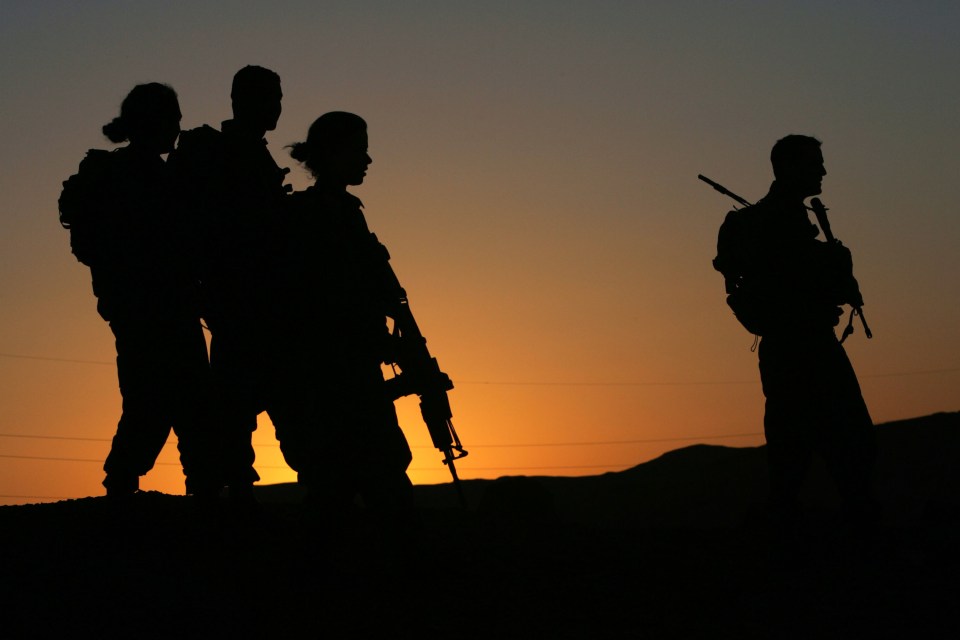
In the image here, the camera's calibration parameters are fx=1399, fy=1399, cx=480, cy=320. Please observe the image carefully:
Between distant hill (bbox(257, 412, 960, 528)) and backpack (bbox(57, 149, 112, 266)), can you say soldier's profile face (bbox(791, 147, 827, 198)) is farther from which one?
distant hill (bbox(257, 412, 960, 528))

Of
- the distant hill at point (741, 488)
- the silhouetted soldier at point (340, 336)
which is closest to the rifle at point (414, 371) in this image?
the silhouetted soldier at point (340, 336)

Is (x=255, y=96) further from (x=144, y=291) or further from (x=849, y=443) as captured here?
(x=849, y=443)

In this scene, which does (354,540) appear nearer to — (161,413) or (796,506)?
(161,413)

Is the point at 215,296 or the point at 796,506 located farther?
the point at 796,506

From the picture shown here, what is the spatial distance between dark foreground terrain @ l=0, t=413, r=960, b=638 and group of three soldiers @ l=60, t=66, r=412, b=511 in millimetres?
364

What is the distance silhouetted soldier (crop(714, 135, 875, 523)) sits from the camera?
8.89 metres

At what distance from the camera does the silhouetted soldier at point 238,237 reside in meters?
7.70

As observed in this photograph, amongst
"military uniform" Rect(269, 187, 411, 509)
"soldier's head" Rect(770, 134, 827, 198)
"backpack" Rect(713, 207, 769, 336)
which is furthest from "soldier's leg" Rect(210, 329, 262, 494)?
"soldier's head" Rect(770, 134, 827, 198)


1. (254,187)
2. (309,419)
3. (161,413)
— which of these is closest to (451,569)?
(309,419)

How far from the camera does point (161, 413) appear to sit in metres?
7.86

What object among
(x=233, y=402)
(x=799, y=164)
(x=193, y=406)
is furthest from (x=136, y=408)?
(x=799, y=164)

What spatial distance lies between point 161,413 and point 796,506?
3977 mm

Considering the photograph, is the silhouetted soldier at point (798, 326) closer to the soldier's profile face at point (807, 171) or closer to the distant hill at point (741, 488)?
the soldier's profile face at point (807, 171)

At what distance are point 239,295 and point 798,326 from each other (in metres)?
3.65
